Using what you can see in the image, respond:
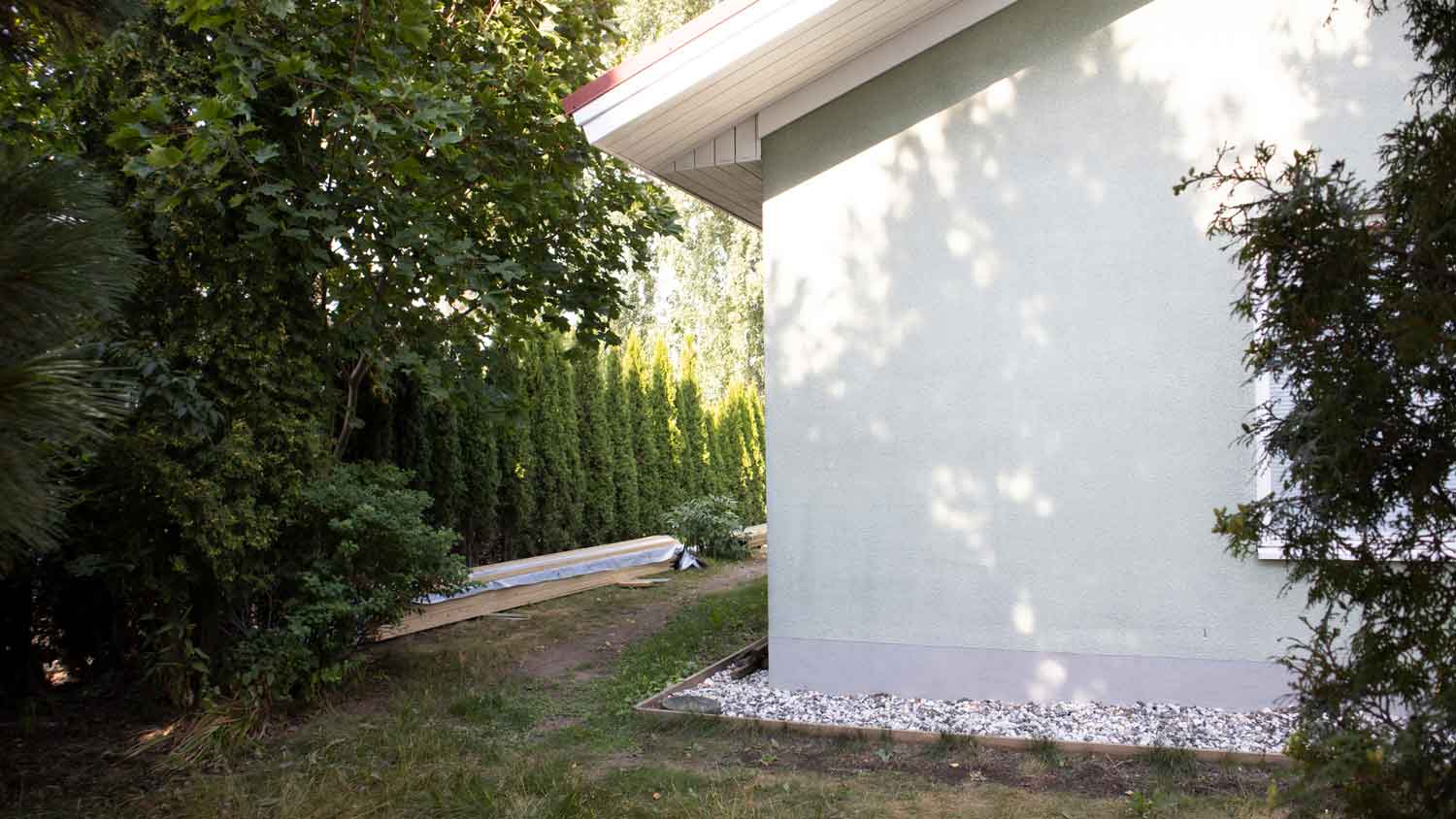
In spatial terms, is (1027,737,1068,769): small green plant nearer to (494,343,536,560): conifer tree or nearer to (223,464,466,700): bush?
(223,464,466,700): bush

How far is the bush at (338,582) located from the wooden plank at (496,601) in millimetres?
568

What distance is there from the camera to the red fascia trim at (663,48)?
219 inches

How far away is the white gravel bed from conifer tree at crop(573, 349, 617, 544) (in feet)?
26.4

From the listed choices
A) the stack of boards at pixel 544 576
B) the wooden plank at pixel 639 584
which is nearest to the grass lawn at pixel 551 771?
the stack of boards at pixel 544 576

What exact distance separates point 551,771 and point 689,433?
1270cm

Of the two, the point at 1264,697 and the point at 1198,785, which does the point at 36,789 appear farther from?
the point at 1264,697

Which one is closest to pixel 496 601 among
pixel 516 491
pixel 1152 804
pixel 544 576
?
pixel 544 576

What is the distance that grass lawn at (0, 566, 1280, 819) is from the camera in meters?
4.40

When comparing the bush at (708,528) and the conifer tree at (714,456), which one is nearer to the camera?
the bush at (708,528)

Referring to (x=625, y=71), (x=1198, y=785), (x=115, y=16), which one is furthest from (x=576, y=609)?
(x=115, y=16)

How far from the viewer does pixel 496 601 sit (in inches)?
388

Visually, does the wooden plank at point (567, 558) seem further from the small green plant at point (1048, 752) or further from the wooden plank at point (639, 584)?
the small green plant at point (1048, 752)

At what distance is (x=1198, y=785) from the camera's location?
4.46 meters

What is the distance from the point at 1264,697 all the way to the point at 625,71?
16.6ft
